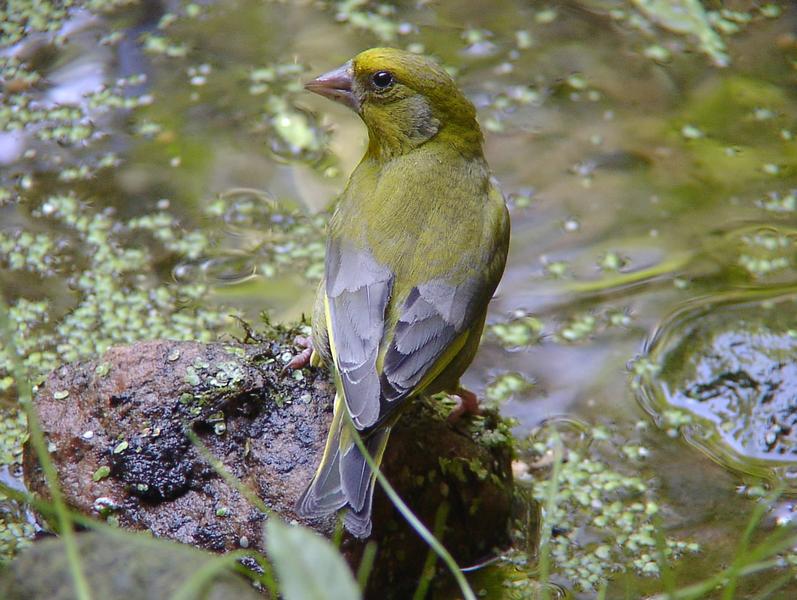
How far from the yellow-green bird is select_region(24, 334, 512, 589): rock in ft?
0.72

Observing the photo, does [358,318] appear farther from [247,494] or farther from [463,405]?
[247,494]

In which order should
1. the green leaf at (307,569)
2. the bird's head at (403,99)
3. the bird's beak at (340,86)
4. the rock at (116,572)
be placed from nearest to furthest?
the green leaf at (307,569)
the rock at (116,572)
the bird's head at (403,99)
the bird's beak at (340,86)

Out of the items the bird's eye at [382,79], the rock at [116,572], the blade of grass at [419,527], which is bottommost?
the blade of grass at [419,527]

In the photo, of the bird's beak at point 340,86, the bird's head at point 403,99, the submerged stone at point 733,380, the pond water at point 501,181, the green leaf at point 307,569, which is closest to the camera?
the green leaf at point 307,569

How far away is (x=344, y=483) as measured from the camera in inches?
129

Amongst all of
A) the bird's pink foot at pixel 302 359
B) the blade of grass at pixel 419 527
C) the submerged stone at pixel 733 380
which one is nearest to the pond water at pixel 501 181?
the submerged stone at pixel 733 380

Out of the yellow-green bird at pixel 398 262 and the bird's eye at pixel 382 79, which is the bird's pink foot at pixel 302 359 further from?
the bird's eye at pixel 382 79

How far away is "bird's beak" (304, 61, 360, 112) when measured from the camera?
14.4ft

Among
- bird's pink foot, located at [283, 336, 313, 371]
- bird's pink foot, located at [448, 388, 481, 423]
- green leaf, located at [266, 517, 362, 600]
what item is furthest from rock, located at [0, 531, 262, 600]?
bird's pink foot, located at [448, 388, 481, 423]

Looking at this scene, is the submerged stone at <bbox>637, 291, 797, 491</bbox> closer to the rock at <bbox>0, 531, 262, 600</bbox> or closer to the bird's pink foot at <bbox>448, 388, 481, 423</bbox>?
the bird's pink foot at <bbox>448, 388, 481, 423</bbox>

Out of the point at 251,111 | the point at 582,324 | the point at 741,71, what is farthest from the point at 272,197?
the point at 741,71

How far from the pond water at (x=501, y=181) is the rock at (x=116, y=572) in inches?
81.9

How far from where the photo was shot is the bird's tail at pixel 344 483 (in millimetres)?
3283

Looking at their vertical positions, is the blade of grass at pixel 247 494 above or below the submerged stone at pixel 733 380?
above
